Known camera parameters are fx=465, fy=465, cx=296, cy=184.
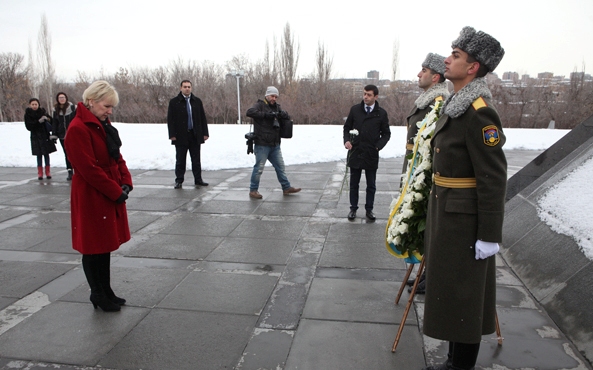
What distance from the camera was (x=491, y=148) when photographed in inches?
97.2

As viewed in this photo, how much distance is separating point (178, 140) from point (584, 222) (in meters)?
7.04

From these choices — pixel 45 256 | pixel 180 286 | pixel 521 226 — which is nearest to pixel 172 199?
pixel 45 256

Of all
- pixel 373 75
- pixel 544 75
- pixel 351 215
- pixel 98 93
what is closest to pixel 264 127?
pixel 351 215

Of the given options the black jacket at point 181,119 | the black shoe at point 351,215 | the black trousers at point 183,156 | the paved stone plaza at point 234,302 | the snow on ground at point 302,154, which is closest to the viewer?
the paved stone plaza at point 234,302

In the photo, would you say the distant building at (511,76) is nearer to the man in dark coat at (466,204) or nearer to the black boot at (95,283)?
the man in dark coat at (466,204)

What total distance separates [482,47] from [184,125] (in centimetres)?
728

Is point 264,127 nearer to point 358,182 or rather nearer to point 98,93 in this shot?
point 358,182

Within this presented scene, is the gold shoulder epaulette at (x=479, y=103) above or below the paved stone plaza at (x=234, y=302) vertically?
above

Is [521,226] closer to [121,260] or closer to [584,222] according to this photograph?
[584,222]

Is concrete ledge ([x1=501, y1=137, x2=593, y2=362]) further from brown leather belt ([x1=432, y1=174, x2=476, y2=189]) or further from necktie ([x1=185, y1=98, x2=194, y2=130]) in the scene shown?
necktie ([x1=185, y1=98, x2=194, y2=130])

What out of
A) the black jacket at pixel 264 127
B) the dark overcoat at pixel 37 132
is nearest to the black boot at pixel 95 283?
the black jacket at pixel 264 127

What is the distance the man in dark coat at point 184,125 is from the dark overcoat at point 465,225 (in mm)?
6986

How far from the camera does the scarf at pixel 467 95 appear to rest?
254 cm

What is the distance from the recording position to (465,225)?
2.62 meters
